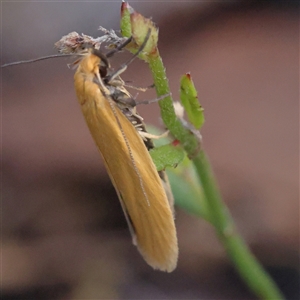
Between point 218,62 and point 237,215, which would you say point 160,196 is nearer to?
point 237,215

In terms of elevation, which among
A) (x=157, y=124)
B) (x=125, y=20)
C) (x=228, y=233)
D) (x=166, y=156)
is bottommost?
(x=228, y=233)

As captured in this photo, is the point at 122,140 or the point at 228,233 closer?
the point at 122,140

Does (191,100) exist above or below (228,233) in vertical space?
above

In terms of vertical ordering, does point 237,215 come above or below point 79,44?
below

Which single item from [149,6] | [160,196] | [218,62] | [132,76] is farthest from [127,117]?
[149,6]

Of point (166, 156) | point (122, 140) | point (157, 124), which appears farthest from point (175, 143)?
point (157, 124)

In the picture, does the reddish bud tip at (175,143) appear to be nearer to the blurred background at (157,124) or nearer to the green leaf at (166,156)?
the green leaf at (166,156)

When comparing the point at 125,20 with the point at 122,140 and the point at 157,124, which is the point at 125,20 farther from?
the point at 157,124

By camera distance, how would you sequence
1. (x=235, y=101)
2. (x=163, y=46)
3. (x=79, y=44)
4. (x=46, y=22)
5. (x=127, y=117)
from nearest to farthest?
(x=79, y=44), (x=127, y=117), (x=235, y=101), (x=163, y=46), (x=46, y=22)
